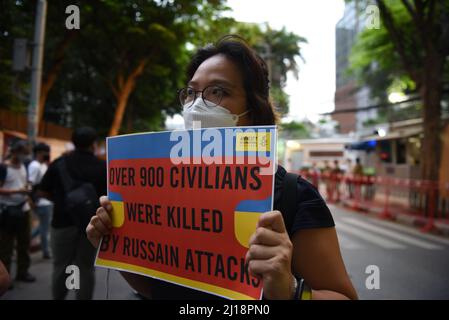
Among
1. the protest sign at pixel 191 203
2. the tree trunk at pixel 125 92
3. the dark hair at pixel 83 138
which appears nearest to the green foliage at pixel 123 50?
the tree trunk at pixel 125 92

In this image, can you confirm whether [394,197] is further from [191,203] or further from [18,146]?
[191,203]

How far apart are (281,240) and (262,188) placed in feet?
0.50

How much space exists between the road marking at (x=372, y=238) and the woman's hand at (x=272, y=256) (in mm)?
6220

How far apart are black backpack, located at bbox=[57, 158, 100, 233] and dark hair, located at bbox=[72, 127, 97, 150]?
29 centimetres

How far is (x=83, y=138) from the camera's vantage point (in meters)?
2.96

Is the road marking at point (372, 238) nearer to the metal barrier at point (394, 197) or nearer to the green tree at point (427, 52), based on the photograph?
the metal barrier at point (394, 197)

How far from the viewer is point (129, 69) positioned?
23.5 ft

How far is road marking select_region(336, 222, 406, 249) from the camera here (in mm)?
6445

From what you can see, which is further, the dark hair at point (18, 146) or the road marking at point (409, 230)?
the road marking at point (409, 230)

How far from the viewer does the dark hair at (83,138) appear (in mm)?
2938

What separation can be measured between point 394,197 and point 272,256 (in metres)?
10.9

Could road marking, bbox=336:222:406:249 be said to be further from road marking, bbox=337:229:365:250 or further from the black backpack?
the black backpack

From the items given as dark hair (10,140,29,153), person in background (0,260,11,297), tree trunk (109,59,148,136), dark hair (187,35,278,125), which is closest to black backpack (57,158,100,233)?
person in background (0,260,11,297)

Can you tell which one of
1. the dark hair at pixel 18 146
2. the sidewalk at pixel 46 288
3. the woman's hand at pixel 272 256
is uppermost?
the dark hair at pixel 18 146
